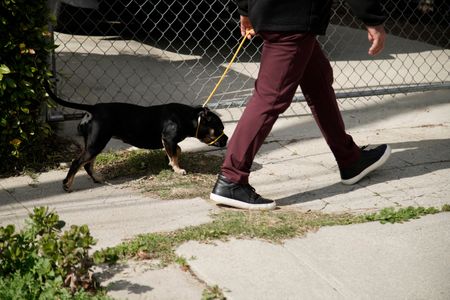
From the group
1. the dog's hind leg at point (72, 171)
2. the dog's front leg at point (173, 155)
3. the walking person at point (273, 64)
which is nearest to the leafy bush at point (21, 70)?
the dog's hind leg at point (72, 171)

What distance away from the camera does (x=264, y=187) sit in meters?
5.06

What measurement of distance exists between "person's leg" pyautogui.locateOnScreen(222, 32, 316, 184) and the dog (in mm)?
875

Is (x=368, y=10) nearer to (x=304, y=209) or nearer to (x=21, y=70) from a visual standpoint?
(x=304, y=209)

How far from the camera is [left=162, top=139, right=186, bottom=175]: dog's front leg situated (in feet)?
17.0

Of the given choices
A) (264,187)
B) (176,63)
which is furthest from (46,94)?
(176,63)

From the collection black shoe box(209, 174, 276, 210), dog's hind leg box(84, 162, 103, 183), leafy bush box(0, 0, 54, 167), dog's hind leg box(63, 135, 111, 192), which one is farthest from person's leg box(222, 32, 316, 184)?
leafy bush box(0, 0, 54, 167)

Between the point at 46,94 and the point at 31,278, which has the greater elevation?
the point at 46,94

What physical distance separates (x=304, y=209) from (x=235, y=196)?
465 mm

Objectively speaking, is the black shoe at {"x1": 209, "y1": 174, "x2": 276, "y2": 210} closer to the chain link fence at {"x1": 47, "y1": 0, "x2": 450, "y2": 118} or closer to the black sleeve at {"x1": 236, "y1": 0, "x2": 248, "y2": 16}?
the black sleeve at {"x1": 236, "y1": 0, "x2": 248, "y2": 16}

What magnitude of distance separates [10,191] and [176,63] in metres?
→ 4.07

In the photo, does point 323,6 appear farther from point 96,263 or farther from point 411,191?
point 96,263

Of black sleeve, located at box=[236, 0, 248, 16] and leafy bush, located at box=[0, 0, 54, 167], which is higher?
black sleeve, located at box=[236, 0, 248, 16]

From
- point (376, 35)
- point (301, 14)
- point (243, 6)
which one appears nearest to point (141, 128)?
point (243, 6)

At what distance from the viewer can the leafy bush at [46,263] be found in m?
3.21
